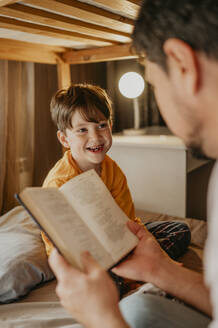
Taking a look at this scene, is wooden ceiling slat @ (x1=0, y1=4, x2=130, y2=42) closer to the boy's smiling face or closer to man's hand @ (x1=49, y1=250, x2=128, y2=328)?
the boy's smiling face

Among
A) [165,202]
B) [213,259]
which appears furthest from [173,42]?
[165,202]

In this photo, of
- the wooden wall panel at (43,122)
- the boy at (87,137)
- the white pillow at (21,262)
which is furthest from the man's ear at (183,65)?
the wooden wall panel at (43,122)

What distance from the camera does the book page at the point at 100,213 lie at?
2.09ft

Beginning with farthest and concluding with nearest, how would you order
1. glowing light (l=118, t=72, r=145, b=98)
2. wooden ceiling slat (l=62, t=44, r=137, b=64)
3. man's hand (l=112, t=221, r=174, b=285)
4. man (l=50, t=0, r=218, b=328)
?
glowing light (l=118, t=72, r=145, b=98)
wooden ceiling slat (l=62, t=44, r=137, b=64)
man's hand (l=112, t=221, r=174, b=285)
man (l=50, t=0, r=218, b=328)

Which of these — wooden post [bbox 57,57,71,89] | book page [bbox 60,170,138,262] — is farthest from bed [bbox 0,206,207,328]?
wooden post [bbox 57,57,71,89]

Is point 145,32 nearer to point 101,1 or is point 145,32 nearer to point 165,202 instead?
point 101,1

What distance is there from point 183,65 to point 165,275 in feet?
1.42

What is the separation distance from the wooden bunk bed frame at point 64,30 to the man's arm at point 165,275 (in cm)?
43

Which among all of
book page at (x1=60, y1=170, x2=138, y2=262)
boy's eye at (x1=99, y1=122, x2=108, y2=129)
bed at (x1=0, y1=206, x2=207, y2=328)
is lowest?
bed at (x1=0, y1=206, x2=207, y2=328)

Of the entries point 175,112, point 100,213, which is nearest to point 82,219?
point 100,213

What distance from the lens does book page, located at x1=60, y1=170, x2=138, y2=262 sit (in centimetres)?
64

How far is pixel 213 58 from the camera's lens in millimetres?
446

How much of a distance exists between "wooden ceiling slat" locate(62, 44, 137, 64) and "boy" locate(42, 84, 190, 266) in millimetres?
588

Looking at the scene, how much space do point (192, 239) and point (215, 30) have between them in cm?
107
